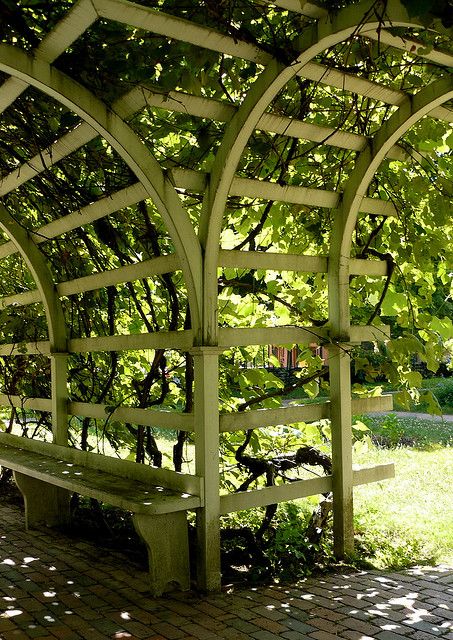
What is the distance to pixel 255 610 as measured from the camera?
3.62 metres

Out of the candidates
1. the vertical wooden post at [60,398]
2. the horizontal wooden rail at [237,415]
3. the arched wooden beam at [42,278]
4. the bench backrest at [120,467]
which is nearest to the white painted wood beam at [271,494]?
the bench backrest at [120,467]

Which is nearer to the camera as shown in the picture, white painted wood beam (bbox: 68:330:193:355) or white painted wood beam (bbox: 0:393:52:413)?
white painted wood beam (bbox: 68:330:193:355)

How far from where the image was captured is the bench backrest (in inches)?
155

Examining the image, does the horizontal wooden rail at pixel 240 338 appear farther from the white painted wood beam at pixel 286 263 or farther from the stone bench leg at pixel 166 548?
the stone bench leg at pixel 166 548

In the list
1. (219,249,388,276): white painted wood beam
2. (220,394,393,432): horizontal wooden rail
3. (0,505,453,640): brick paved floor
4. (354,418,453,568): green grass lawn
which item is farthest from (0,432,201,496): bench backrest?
(354,418,453,568): green grass lawn

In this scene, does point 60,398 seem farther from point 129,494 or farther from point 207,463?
point 207,463

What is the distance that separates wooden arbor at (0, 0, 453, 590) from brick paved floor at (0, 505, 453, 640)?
1.12 feet

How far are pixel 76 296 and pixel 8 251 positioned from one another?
0.73 metres

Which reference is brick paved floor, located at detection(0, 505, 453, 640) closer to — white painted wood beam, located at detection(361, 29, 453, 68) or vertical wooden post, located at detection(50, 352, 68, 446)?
vertical wooden post, located at detection(50, 352, 68, 446)

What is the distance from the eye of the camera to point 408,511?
6.18 meters

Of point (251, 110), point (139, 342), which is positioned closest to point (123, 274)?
point (139, 342)

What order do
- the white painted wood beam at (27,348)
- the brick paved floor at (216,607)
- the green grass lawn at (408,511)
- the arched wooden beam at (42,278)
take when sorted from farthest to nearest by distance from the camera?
the white painted wood beam at (27,348) → the arched wooden beam at (42,278) → the green grass lawn at (408,511) → the brick paved floor at (216,607)

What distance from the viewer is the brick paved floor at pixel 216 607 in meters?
3.33

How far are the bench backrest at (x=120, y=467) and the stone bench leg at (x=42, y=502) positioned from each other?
0.26 meters
